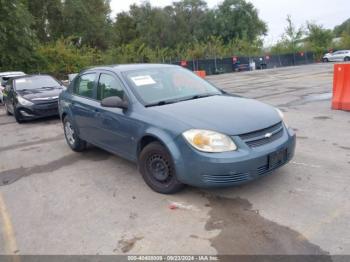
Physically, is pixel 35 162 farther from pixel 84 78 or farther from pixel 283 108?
pixel 283 108

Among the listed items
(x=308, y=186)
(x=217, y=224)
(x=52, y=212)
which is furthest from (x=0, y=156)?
(x=308, y=186)

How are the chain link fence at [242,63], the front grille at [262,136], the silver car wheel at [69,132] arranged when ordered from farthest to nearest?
the chain link fence at [242,63], the silver car wheel at [69,132], the front grille at [262,136]

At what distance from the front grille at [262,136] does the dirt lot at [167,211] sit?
63 centimetres

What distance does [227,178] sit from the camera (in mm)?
3939

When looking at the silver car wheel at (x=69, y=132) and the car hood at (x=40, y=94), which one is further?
the car hood at (x=40, y=94)

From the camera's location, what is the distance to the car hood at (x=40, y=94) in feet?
33.7

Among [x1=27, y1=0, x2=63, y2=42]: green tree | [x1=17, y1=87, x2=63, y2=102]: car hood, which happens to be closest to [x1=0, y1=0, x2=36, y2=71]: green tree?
[x1=17, y1=87, x2=63, y2=102]: car hood

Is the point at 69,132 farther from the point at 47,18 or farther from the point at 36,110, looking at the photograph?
the point at 47,18

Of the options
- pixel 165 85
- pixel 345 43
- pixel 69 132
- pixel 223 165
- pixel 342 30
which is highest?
pixel 342 30

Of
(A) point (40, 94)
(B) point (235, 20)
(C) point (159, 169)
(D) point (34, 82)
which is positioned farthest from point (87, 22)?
(C) point (159, 169)

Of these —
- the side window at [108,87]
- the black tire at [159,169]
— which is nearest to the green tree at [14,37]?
the side window at [108,87]

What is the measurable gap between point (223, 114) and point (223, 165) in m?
0.71

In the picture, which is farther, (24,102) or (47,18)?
(47,18)

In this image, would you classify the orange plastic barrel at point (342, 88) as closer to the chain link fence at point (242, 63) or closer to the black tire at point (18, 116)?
the black tire at point (18, 116)
